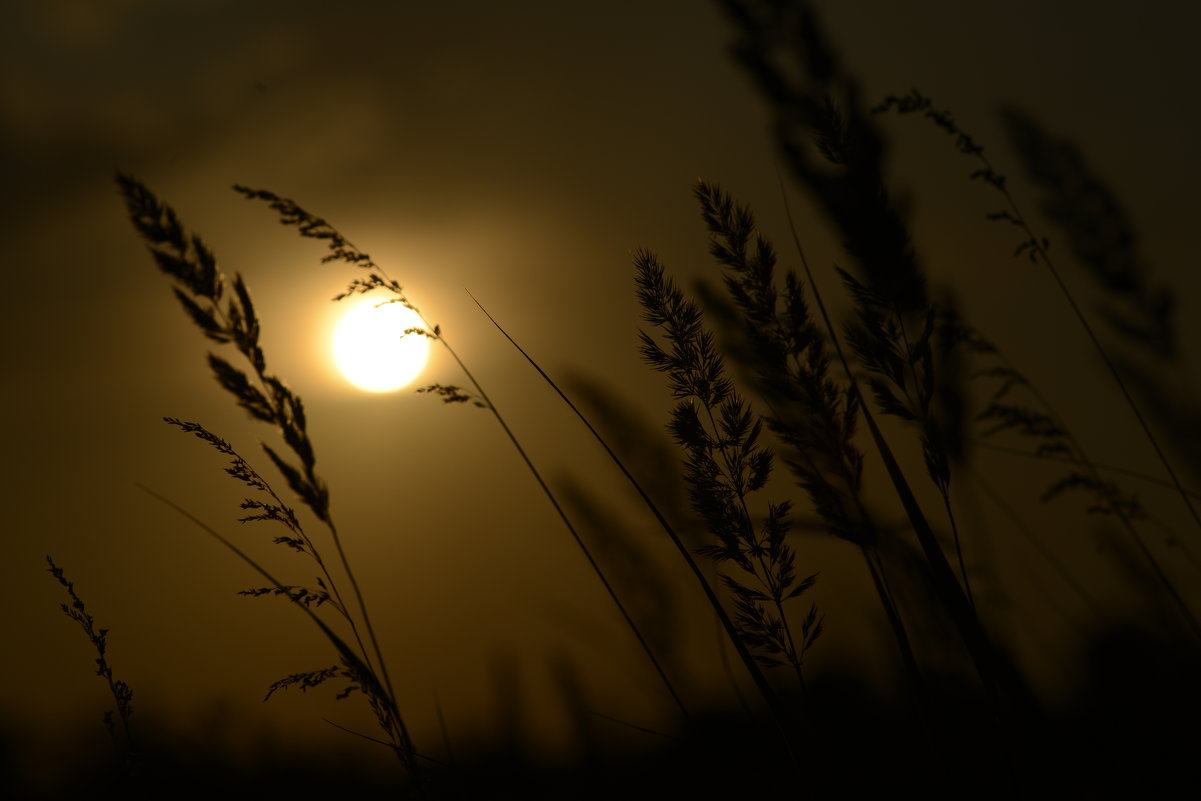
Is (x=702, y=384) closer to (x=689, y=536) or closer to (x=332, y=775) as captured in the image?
(x=689, y=536)

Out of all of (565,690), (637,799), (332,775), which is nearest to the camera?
(565,690)

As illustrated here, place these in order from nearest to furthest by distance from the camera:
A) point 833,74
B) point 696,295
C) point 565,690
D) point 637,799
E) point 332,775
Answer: point 833,74 < point 696,295 < point 565,690 < point 637,799 < point 332,775

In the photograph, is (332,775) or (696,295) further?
(332,775)

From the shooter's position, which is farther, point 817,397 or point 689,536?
point 689,536

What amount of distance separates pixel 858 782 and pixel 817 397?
0.95 m

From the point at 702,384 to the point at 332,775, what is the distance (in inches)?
105

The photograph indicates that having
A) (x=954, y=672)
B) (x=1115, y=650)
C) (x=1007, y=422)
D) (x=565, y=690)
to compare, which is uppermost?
(x=1007, y=422)

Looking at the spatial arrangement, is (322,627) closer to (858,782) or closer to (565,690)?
(565,690)

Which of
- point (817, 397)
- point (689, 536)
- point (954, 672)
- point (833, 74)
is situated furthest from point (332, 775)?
point (833, 74)

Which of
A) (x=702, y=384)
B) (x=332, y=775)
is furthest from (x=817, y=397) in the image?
(x=332, y=775)

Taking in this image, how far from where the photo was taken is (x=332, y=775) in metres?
2.92

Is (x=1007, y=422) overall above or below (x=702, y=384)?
below

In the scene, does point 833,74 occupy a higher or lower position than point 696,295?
higher

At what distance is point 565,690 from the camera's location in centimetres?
188
